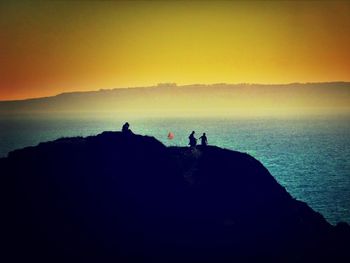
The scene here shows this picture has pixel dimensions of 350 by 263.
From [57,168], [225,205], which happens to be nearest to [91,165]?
[57,168]

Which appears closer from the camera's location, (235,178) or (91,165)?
(91,165)

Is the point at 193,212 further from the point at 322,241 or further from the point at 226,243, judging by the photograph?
the point at 322,241

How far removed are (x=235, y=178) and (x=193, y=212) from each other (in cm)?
604

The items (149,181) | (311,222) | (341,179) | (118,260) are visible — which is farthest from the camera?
(341,179)

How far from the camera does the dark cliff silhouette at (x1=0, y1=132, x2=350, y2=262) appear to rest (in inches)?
1475

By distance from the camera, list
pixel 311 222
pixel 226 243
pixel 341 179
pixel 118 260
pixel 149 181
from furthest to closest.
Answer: pixel 341 179 < pixel 311 222 < pixel 149 181 < pixel 226 243 < pixel 118 260

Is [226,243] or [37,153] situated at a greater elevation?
[37,153]

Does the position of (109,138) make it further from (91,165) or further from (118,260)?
(118,260)

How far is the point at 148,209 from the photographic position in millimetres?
40875

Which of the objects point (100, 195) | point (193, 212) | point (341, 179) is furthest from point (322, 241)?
point (341, 179)

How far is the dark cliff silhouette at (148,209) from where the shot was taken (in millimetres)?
37469

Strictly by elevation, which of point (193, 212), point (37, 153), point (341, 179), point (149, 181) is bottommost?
point (341, 179)

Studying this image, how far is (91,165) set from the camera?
41656 millimetres

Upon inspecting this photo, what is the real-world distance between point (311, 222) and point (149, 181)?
17340mm
